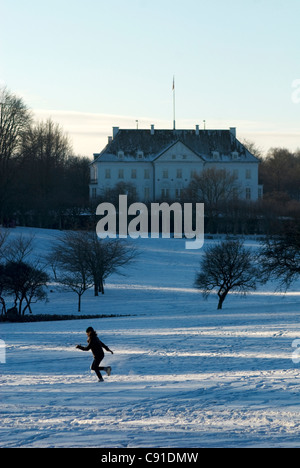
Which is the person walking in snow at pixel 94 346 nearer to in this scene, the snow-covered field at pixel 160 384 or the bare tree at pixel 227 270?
the snow-covered field at pixel 160 384

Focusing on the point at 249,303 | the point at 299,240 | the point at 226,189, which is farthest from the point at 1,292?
the point at 226,189

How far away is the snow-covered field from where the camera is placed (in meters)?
11.5

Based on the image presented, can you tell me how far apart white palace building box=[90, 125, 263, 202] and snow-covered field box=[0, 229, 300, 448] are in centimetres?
5909

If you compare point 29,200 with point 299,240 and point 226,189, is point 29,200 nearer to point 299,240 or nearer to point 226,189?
point 226,189

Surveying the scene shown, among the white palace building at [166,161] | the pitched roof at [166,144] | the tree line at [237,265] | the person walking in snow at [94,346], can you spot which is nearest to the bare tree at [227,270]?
the tree line at [237,265]

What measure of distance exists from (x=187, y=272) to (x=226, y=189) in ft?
96.5

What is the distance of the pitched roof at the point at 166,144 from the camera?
93.9 meters

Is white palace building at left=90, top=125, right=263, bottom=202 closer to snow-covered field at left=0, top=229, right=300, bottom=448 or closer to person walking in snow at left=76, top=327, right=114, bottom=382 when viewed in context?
snow-covered field at left=0, top=229, right=300, bottom=448

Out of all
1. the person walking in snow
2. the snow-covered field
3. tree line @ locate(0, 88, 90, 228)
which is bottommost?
the snow-covered field

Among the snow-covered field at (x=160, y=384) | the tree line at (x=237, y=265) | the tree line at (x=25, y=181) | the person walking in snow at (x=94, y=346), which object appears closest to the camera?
the snow-covered field at (x=160, y=384)

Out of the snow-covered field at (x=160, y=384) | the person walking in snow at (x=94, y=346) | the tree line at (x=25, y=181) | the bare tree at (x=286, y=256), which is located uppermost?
the tree line at (x=25, y=181)

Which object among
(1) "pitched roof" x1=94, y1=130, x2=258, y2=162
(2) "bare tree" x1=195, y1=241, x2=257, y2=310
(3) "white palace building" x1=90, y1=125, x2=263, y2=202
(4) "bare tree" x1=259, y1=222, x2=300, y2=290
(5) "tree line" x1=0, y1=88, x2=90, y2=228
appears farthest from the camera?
(1) "pitched roof" x1=94, y1=130, x2=258, y2=162

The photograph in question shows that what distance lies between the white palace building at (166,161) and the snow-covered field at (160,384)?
5909cm

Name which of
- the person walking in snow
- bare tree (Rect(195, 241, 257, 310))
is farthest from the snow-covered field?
bare tree (Rect(195, 241, 257, 310))
